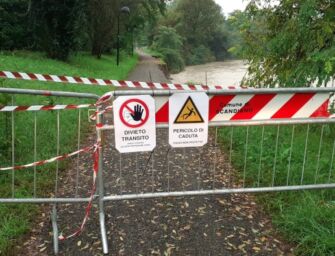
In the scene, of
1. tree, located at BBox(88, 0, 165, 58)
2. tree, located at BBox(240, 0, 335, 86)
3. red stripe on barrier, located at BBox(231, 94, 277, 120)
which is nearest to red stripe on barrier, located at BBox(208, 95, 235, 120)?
red stripe on barrier, located at BBox(231, 94, 277, 120)

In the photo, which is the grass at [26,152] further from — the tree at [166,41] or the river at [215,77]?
the tree at [166,41]

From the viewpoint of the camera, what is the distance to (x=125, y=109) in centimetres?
356

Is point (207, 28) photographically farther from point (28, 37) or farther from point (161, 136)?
point (161, 136)

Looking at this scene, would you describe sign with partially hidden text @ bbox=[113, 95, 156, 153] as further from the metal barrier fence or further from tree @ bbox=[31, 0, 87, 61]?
tree @ bbox=[31, 0, 87, 61]

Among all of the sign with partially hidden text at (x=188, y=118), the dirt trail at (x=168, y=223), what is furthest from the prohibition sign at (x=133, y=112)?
the dirt trail at (x=168, y=223)

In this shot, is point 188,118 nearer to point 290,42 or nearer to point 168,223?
point 168,223

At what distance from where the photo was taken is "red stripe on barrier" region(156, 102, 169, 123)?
3.73 m

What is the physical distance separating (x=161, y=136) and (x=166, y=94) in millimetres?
3644

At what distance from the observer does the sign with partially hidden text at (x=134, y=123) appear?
3.55m

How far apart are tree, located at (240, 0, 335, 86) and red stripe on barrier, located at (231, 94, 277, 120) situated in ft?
9.91

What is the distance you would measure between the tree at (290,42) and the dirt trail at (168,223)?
300 cm

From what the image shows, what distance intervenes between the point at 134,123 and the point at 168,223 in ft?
3.94

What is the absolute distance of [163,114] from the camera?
375 centimetres

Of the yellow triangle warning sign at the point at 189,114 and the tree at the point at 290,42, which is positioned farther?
the tree at the point at 290,42
